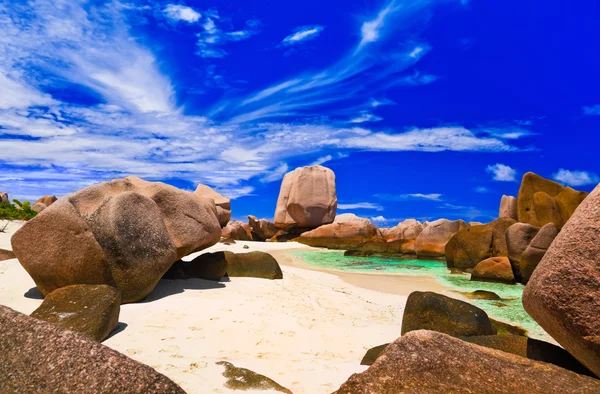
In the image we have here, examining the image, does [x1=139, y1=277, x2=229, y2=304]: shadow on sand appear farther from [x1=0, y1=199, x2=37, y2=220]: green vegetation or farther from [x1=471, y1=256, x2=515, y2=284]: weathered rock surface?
[x1=0, y1=199, x2=37, y2=220]: green vegetation

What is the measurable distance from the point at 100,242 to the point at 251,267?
4.35 meters

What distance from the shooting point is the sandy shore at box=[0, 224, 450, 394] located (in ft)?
14.9

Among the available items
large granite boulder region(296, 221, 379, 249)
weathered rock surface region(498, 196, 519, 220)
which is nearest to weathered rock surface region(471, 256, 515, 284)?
weathered rock surface region(498, 196, 519, 220)

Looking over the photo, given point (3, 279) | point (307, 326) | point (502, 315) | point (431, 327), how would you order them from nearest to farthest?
point (431, 327) → point (307, 326) → point (3, 279) → point (502, 315)

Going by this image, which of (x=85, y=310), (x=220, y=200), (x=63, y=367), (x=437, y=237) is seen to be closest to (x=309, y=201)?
(x=220, y=200)

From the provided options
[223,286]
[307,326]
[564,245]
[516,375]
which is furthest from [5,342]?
[223,286]

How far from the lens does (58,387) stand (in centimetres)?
228

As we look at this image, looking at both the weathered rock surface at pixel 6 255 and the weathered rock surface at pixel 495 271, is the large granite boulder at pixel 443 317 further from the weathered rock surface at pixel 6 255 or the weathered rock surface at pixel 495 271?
the weathered rock surface at pixel 495 271

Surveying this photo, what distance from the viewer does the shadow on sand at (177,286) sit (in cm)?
809

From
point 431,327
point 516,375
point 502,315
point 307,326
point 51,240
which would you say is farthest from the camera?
point 502,315

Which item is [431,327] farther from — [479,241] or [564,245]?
[479,241]

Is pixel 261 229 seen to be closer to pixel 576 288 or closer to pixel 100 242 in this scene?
pixel 100 242

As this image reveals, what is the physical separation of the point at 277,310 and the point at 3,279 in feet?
18.0

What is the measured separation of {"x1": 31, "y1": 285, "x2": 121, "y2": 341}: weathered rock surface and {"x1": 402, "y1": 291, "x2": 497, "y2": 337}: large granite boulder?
3923mm
